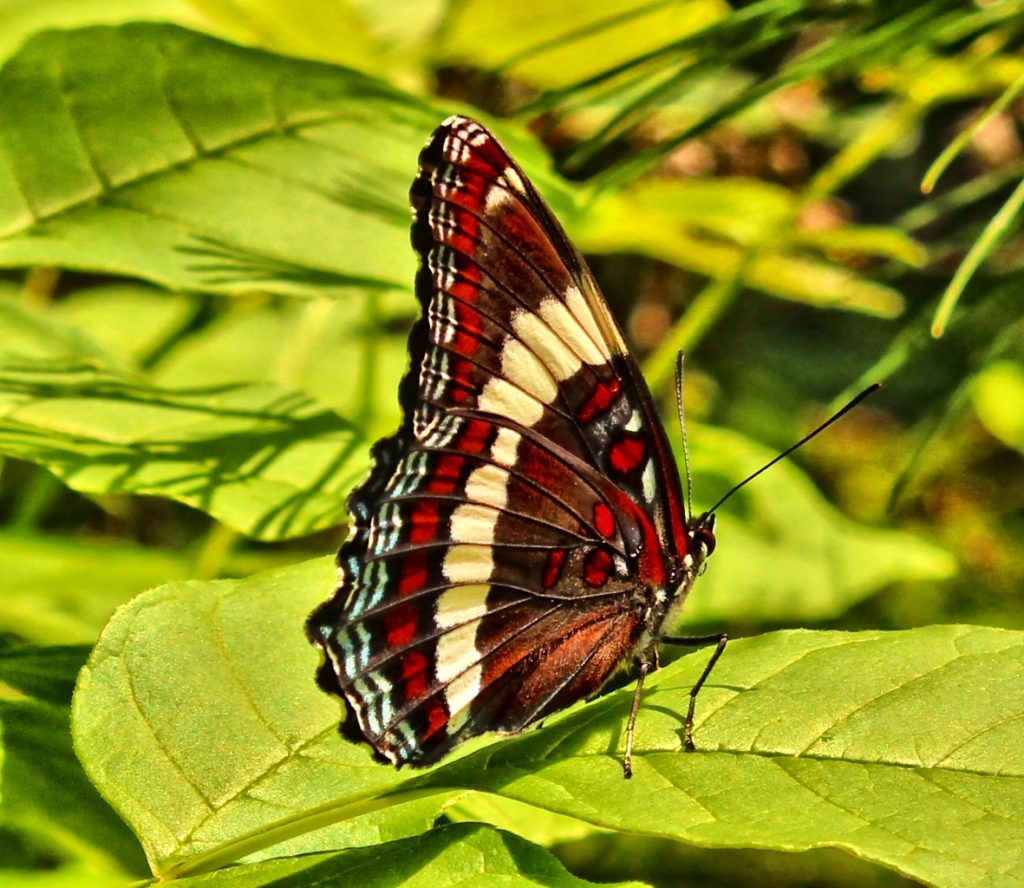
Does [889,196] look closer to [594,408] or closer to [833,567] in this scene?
[833,567]

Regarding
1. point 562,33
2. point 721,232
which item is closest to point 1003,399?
point 721,232

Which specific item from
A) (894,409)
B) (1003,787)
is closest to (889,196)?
(894,409)

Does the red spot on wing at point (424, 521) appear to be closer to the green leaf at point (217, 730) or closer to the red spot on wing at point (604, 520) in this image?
the red spot on wing at point (604, 520)

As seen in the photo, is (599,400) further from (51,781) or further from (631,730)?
(51,781)

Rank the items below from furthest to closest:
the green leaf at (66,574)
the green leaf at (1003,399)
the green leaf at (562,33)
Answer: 1. the green leaf at (1003,399)
2. the green leaf at (562,33)
3. the green leaf at (66,574)

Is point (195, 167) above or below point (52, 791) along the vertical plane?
above

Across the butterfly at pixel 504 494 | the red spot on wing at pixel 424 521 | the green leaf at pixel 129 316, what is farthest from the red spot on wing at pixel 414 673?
the green leaf at pixel 129 316
